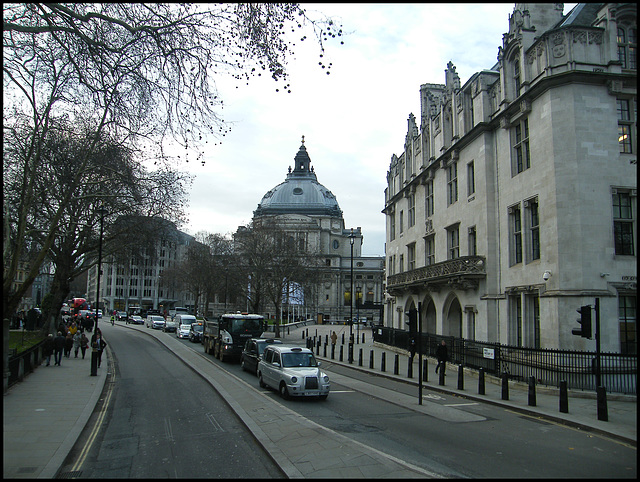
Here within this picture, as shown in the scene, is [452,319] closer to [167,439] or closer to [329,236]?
[167,439]

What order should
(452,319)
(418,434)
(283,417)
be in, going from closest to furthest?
(418,434)
(283,417)
(452,319)

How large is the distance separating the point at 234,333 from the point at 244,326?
2.38 ft

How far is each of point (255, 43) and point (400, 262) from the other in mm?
31756

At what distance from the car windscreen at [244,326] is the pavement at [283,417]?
4.41 m

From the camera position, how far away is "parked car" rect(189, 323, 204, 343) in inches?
1597

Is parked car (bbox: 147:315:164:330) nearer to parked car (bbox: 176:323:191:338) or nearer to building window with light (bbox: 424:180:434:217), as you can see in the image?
parked car (bbox: 176:323:191:338)

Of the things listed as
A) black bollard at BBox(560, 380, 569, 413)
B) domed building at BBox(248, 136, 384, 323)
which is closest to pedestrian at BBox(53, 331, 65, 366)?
black bollard at BBox(560, 380, 569, 413)

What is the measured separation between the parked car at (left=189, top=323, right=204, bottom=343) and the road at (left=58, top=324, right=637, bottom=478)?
2171 cm

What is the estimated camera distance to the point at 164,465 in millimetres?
8969

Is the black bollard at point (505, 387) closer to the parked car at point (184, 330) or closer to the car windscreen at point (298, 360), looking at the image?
the car windscreen at point (298, 360)

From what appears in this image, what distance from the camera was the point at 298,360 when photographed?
1719 cm

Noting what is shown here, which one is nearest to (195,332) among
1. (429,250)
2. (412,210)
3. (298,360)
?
(429,250)

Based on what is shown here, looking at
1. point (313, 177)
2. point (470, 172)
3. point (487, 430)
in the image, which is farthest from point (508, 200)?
point (313, 177)

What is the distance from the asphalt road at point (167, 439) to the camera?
8711 mm
